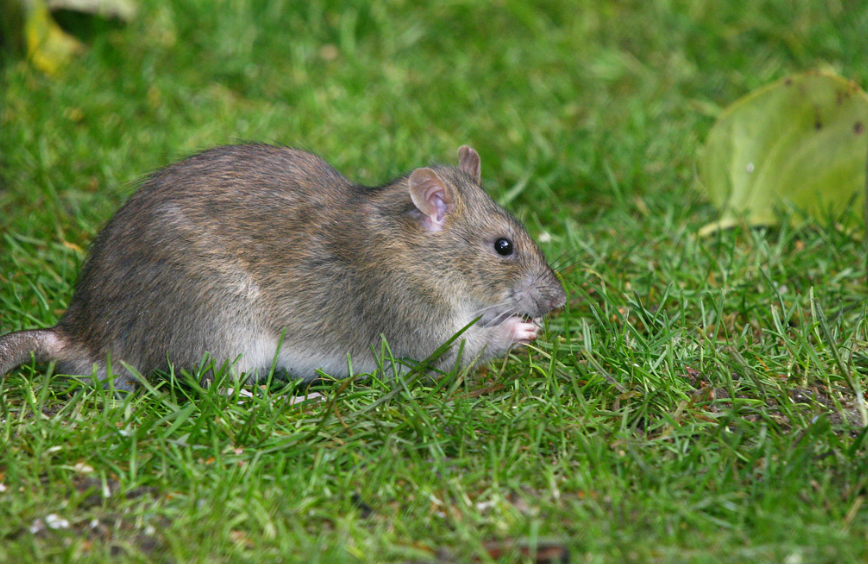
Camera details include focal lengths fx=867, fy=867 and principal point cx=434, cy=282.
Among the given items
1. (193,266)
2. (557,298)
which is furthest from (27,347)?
(557,298)

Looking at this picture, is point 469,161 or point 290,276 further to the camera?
point 469,161

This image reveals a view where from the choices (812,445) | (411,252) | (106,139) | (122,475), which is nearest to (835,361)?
(812,445)

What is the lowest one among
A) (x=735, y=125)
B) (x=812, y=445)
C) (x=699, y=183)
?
(x=812, y=445)

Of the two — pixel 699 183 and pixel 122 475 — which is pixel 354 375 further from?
pixel 699 183

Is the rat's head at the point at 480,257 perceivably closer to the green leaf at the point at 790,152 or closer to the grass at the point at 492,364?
the grass at the point at 492,364

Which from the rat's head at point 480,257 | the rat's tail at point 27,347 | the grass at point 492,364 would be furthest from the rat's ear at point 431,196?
the rat's tail at point 27,347

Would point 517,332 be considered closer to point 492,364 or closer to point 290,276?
point 492,364

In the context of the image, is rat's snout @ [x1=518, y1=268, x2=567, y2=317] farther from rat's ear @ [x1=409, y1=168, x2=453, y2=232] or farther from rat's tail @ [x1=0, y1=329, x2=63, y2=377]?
rat's tail @ [x1=0, y1=329, x2=63, y2=377]
